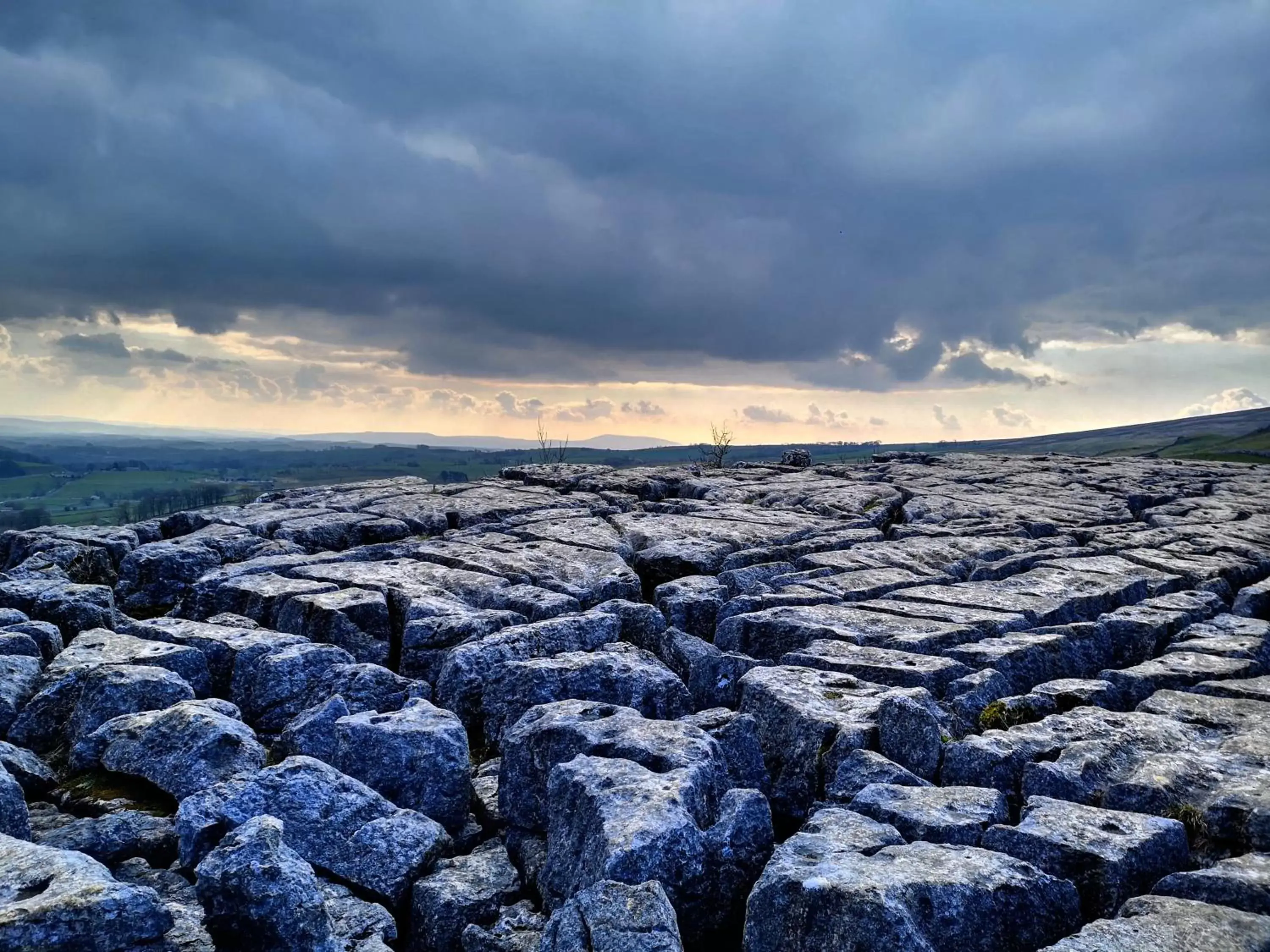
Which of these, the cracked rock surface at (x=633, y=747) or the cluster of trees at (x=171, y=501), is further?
the cluster of trees at (x=171, y=501)

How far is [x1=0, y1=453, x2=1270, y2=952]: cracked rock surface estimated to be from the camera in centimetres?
604

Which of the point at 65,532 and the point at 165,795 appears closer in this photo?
the point at 165,795

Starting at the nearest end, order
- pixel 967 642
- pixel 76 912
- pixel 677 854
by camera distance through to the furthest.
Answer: pixel 76 912 < pixel 677 854 < pixel 967 642

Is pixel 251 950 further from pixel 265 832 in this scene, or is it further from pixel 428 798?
pixel 428 798

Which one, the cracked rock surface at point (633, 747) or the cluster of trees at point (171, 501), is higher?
the cracked rock surface at point (633, 747)

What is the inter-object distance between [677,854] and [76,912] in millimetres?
4334

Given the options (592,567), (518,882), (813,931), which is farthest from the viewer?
(592,567)

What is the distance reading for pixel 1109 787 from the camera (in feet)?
26.2

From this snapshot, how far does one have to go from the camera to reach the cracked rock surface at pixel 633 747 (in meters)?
6.04

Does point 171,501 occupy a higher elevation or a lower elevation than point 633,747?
lower

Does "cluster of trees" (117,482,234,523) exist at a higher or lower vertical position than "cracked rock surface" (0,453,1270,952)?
lower

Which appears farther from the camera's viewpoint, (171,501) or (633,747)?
(171,501)

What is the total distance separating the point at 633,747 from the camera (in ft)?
27.9

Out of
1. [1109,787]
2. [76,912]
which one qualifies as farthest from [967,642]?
[76,912]
